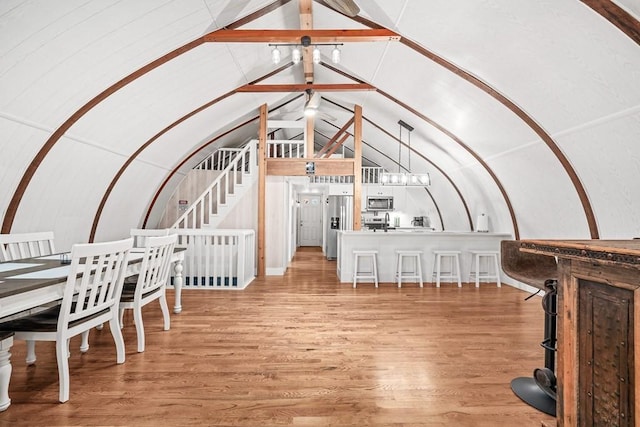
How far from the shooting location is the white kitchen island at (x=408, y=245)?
6.22m

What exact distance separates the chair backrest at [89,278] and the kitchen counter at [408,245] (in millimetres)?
4155

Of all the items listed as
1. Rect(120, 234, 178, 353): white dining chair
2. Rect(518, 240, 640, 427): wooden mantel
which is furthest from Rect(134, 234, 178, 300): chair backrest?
Rect(518, 240, 640, 427): wooden mantel

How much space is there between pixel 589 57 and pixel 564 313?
2.41 m

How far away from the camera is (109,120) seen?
4293 millimetres

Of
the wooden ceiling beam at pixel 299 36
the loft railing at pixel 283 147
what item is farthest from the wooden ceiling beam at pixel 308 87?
the wooden ceiling beam at pixel 299 36

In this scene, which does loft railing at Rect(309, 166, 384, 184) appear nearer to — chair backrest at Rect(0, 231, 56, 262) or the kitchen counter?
the kitchen counter

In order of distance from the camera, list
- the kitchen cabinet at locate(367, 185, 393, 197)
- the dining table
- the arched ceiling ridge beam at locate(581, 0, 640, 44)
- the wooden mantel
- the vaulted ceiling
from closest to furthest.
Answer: the wooden mantel < the dining table < the arched ceiling ridge beam at locate(581, 0, 640, 44) < the vaulted ceiling < the kitchen cabinet at locate(367, 185, 393, 197)

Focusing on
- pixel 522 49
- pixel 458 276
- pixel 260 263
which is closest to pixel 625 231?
pixel 522 49

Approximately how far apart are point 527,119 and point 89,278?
15.3 feet

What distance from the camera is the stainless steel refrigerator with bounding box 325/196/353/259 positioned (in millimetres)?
9703

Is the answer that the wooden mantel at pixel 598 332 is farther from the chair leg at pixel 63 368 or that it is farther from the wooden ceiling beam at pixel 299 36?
the wooden ceiling beam at pixel 299 36

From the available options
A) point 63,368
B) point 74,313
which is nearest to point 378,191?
point 74,313

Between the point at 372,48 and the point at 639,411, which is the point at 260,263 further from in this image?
the point at 639,411

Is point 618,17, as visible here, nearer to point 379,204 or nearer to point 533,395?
point 533,395
